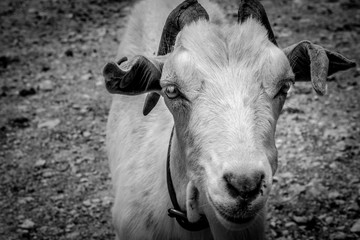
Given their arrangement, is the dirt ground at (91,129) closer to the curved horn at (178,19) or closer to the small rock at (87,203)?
the small rock at (87,203)

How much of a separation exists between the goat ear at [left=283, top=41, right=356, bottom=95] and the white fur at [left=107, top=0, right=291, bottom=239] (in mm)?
181

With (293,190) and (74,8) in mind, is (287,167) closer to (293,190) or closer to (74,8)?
(293,190)

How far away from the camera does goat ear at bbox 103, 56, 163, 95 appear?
2.87 metres

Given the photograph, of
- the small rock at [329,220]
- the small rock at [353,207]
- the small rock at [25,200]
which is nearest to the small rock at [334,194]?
the small rock at [353,207]

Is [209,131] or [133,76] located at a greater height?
[133,76]

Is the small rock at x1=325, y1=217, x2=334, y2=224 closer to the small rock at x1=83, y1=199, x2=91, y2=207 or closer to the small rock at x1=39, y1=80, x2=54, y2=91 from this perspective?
the small rock at x1=83, y1=199, x2=91, y2=207

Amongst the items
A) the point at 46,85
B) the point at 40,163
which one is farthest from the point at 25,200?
the point at 46,85

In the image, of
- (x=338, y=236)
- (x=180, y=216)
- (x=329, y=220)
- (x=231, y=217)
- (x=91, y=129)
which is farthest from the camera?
(x=91, y=129)

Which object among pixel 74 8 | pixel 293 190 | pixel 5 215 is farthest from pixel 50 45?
pixel 293 190

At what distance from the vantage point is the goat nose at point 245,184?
225cm

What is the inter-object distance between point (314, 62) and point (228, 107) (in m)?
0.70

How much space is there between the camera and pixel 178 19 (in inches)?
129

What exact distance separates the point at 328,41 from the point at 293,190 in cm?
390

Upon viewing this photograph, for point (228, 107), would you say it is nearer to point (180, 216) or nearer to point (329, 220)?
point (180, 216)
